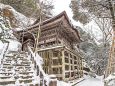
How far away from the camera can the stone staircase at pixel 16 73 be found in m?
8.84

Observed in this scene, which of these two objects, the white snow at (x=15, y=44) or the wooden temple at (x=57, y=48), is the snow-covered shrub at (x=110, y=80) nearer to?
the wooden temple at (x=57, y=48)

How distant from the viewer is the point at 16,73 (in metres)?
10.3

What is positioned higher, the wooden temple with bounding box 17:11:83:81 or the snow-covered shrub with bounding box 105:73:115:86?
the wooden temple with bounding box 17:11:83:81

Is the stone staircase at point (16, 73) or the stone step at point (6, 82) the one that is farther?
the stone staircase at point (16, 73)

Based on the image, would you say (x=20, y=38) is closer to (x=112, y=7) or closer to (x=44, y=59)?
(x=44, y=59)

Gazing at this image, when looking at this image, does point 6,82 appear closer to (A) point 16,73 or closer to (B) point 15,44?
(A) point 16,73

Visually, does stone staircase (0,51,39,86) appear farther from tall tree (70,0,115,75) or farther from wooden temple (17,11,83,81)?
tall tree (70,0,115,75)

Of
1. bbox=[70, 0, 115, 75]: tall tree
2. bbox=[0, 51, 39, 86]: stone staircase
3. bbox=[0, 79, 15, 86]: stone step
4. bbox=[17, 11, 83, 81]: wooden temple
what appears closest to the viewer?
bbox=[0, 79, 15, 86]: stone step

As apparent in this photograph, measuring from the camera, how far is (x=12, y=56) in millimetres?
13656

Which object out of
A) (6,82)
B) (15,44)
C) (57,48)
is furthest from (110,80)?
(15,44)

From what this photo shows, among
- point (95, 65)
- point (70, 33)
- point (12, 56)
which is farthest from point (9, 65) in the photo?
point (95, 65)

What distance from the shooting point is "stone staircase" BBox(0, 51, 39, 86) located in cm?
884

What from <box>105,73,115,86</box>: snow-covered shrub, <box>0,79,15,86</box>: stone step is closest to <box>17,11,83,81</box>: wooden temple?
<box>0,79,15,86</box>: stone step

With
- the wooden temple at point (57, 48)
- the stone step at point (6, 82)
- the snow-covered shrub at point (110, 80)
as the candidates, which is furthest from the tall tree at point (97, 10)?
the stone step at point (6, 82)
